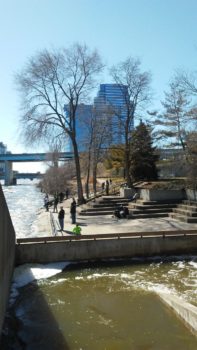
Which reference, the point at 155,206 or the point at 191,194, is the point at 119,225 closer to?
the point at 155,206

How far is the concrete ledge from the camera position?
1111 cm

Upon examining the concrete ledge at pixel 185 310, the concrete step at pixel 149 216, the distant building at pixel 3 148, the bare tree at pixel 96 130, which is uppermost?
the distant building at pixel 3 148

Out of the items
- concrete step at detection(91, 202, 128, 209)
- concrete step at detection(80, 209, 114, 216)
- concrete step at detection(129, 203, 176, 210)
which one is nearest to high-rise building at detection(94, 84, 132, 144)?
concrete step at detection(91, 202, 128, 209)

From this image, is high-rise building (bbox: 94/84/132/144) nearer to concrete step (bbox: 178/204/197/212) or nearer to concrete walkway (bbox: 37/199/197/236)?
concrete step (bbox: 178/204/197/212)

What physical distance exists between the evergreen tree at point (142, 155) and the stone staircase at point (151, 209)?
36.3ft

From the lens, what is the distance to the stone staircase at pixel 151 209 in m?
30.6

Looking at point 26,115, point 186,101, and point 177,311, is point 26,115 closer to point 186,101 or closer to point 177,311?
point 186,101

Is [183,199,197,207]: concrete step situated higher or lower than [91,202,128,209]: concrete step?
higher

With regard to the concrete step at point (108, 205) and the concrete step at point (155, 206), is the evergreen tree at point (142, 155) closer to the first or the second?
the concrete step at point (108, 205)

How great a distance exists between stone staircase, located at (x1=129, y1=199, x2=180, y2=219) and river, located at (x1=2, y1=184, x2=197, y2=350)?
1085 cm

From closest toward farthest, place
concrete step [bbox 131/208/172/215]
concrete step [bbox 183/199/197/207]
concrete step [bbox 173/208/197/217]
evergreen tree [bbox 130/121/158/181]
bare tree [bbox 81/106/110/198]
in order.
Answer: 1. concrete step [bbox 173/208/197/217]
2. concrete step [bbox 183/199/197/207]
3. concrete step [bbox 131/208/172/215]
4. evergreen tree [bbox 130/121/158/181]
5. bare tree [bbox 81/106/110/198]

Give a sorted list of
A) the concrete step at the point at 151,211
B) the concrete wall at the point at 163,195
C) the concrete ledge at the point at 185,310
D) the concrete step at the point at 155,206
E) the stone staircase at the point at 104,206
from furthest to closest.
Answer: the concrete wall at the point at 163,195
the stone staircase at the point at 104,206
the concrete step at the point at 155,206
the concrete step at the point at 151,211
the concrete ledge at the point at 185,310

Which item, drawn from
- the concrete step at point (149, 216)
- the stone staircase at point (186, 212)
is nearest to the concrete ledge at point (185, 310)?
the stone staircase at point (186, 212)

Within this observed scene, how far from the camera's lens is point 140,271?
18.0 metres
